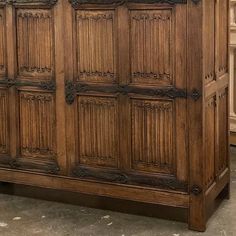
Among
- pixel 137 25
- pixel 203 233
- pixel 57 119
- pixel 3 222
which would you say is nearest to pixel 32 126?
pixel 57 119

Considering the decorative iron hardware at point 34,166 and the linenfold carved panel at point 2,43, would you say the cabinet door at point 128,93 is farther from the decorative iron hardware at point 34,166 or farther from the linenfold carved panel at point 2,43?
the linenfold carved panel at point 2,43

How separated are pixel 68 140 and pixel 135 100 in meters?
0.51

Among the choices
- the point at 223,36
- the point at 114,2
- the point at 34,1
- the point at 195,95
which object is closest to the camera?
the point at 195,95

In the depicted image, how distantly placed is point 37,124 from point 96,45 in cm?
64

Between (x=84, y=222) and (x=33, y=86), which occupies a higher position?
(x=33, y=86)

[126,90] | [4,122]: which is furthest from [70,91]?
[4,122]

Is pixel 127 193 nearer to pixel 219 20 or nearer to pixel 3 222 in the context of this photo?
pixel 3 222

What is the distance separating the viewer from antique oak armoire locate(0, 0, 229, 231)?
334 cm

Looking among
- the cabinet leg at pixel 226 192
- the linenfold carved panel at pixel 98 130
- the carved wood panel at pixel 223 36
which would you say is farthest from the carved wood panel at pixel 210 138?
the linenfold carved panel at pixel 98 130

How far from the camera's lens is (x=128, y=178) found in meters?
3.55

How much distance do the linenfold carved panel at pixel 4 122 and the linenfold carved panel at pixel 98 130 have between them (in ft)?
1.73

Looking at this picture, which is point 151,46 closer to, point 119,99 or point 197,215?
point 119,99

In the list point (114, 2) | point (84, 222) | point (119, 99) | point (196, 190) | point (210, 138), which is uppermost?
point (114, 2)

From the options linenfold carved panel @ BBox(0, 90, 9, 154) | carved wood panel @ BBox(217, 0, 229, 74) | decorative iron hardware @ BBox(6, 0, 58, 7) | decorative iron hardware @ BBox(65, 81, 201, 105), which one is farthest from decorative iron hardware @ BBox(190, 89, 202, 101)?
linenfold carved panel @ BBox(0, 90, 9, 154)
